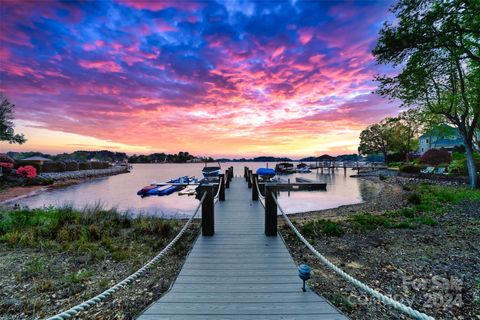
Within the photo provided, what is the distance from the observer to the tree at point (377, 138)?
192 feet

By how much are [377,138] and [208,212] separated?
7245 centimetres

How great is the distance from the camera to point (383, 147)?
6375cm

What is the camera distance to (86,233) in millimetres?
7828

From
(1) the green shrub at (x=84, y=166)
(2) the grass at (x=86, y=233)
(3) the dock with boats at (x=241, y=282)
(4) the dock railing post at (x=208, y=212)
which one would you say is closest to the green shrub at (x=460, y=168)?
(3) the dock with boats at (x=241, y=282)

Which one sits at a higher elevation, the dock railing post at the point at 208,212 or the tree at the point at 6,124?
the tree at the point at 6,124

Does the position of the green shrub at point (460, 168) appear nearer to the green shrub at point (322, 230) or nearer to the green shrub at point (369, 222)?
the green shrub at point (369, 222)

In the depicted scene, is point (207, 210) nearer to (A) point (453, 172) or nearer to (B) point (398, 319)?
(B) point (398, 319)

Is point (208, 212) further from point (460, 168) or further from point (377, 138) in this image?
point (377, 138)

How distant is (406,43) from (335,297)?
1427 cm

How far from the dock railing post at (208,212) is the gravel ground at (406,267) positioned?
2683 millimetres

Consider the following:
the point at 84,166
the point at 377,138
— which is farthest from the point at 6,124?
the point at 377,138

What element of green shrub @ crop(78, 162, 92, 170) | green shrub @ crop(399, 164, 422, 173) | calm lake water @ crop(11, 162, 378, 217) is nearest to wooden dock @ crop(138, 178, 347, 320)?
calm lake water @ crop(11, 162, 378, 217)

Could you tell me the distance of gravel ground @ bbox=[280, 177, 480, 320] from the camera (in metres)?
3.90

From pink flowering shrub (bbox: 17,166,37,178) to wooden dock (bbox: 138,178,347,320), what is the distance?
151 feet
